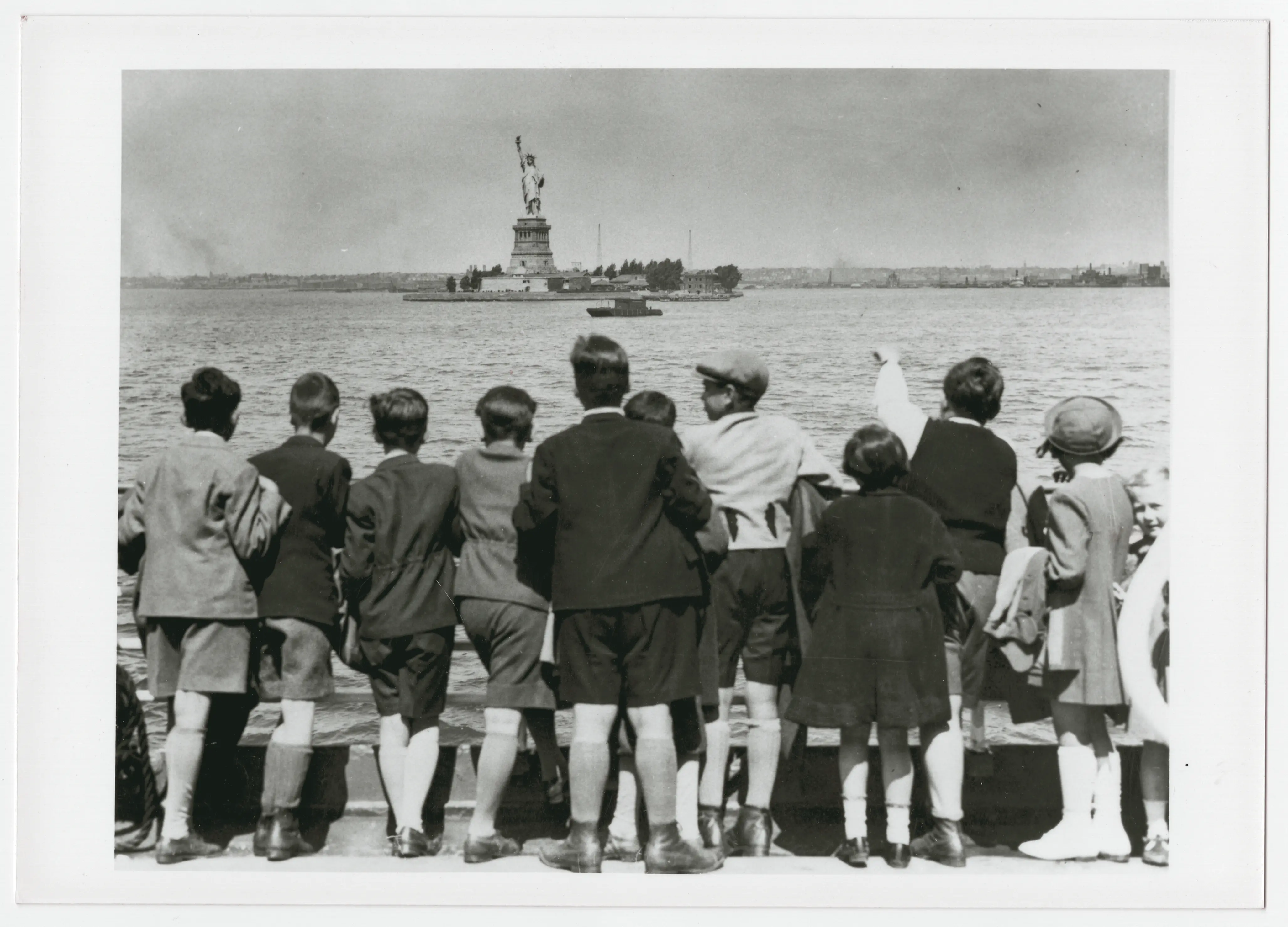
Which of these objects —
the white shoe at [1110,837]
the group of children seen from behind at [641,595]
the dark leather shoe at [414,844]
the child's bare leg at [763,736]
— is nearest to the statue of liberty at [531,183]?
the group of children seen from behind at [641,595]

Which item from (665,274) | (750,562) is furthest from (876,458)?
(665,274)

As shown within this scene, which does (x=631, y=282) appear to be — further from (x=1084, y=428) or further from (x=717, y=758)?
(x=717, y=758)

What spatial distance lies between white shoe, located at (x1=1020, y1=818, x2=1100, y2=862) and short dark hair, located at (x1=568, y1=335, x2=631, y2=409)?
2146mm

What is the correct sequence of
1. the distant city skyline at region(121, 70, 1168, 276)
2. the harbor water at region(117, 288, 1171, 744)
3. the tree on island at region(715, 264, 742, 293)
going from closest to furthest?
the harbor water at region(117, 288, 1171, 744)
the distant city skyline at region(121, 70, 1168, 276)
the tree on island at region(715, 264, 742, 293)

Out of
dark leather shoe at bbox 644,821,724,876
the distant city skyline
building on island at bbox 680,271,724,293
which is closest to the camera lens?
dark leather shoe at bbox 644,821,724,876

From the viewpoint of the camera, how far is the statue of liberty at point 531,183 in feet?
16.7

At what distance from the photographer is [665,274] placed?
558cm

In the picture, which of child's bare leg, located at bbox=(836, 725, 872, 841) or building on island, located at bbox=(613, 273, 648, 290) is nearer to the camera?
child's bare leg, located at bbox=(836, 725, 872, 841)

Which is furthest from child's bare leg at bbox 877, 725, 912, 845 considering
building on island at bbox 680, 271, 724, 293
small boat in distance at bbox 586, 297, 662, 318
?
building on island at bbox 680, 271, 724, 293

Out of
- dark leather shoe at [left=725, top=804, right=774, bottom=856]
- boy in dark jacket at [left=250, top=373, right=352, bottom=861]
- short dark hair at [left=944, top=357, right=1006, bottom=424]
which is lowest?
dark leather shoe at [left=725, top=804, right=774, bottom=856]

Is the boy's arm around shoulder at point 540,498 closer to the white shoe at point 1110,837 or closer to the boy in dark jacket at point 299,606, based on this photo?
the boy in dark jacket at point 299,606

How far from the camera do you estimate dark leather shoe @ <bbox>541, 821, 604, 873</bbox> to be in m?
3.71

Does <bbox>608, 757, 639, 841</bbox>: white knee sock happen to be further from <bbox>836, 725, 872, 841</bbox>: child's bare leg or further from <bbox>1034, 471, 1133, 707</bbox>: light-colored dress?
<bbox>1034, 471, 1133, 707</bbox>: light-colored dress

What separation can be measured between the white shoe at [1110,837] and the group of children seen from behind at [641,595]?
21 mm
